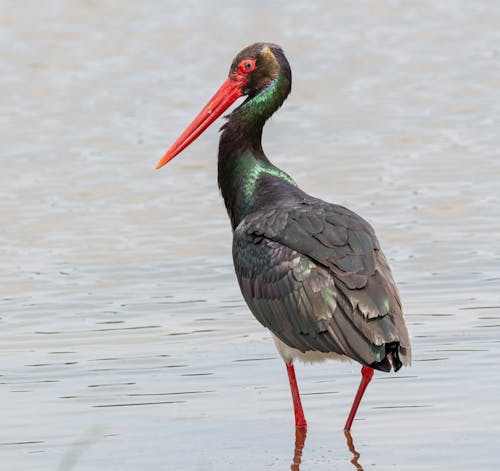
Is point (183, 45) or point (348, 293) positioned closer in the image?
point (348, 293)

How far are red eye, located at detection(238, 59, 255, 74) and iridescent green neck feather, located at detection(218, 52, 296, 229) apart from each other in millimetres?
139

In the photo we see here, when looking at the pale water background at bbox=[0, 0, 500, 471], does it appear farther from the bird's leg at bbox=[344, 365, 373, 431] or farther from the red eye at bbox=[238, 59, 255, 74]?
the red eye at bbox=[238, 59, 255, 74]

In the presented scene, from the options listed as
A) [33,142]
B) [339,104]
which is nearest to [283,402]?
[33,142]

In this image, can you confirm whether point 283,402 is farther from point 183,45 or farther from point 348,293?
point 183,45

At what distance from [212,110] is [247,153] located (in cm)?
66

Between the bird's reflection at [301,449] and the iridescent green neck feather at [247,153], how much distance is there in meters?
1.43

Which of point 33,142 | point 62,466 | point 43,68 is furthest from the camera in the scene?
point 43,68

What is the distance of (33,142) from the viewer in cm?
1738

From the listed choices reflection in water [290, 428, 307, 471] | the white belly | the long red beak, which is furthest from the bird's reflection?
the long red beak

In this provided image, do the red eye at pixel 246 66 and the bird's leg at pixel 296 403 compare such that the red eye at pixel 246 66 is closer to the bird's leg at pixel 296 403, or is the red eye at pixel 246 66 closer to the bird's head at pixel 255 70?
the bird's head at pixel 255 70

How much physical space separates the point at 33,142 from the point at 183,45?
5.29 meters

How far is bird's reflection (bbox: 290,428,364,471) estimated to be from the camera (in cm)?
831

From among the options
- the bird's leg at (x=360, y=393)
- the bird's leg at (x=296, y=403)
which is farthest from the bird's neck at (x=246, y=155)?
the bird's leg at (x=360, y=393)

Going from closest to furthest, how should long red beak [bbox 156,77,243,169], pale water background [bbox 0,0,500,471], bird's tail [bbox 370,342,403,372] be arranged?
→ 1. bird's tail [bbox 370,342,403,372]
2. pale water background [bbox 0,0,500,471]
3. long red beak [bbox 156,77,243,169]
